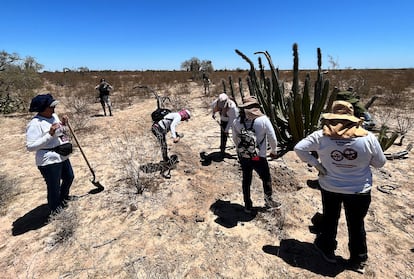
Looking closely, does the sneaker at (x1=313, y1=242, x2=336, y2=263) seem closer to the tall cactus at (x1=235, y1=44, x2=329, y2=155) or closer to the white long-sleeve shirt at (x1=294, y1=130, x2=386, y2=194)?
the white long-sleeve shirt at (x1=294, y1=130, x2=386, y2=194)

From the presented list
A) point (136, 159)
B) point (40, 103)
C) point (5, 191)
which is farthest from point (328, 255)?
point (5, 191)

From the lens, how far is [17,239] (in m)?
3.20

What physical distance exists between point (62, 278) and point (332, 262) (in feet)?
8.61

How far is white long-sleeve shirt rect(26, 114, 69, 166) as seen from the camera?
2953mm

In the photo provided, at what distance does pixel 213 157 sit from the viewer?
17.7 ft

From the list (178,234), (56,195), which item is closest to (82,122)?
(56,195)

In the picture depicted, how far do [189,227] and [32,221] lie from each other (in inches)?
85.3

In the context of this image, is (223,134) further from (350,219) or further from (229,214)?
(350,219)

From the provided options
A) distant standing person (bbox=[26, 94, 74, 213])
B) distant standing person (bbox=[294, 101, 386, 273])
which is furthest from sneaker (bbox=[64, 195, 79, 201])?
distant standing person (bbox=[294, 101, 386, 273])

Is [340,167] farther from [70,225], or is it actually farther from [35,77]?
[35,77]

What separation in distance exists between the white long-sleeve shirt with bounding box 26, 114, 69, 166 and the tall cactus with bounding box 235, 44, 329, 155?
11.7ft

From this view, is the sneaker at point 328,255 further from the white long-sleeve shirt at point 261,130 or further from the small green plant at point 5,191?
the small green plant at point 5,191

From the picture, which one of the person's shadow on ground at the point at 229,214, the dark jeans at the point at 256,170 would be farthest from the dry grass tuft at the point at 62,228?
the dark jeans at the point at 256,170

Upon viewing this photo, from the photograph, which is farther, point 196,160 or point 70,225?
point 196,160
